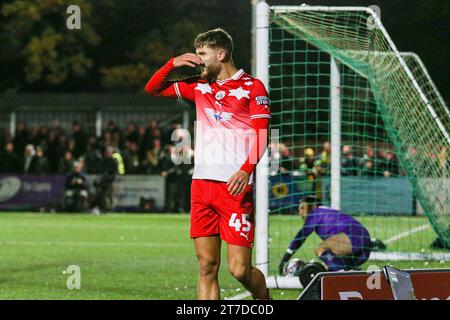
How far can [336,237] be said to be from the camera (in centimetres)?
1175

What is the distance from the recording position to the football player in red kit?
7.28 metres

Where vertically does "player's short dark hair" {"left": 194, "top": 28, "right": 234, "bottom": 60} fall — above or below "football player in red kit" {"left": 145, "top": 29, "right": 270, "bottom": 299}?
above

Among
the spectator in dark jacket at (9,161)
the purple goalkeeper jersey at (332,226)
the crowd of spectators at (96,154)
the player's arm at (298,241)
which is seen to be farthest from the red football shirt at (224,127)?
the spectator in dark jacket at (9,161)

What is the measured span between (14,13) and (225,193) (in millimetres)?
35205

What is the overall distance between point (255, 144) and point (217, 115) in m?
0.42

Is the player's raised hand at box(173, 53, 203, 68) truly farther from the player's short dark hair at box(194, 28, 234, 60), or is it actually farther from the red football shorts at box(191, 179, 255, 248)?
the red football shorts at box(191, 179, 255, 248)

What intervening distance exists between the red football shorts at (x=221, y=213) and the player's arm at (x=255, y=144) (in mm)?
208

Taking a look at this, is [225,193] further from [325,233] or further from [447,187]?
[447,187]

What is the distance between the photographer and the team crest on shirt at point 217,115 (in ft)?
23.9

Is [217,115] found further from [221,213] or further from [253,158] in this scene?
[221,213]

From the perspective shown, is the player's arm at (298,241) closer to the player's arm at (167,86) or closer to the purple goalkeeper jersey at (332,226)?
the purple goalkeeper jersey at (332,226)

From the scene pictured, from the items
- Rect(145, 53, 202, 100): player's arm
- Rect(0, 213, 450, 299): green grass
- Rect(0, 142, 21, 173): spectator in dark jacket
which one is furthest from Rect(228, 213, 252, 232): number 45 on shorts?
Rect(0, 142, 21, 173): spectator in dark jacket

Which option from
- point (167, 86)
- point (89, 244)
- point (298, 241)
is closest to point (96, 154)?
point (89, 244)

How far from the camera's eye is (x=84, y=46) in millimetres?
42875
